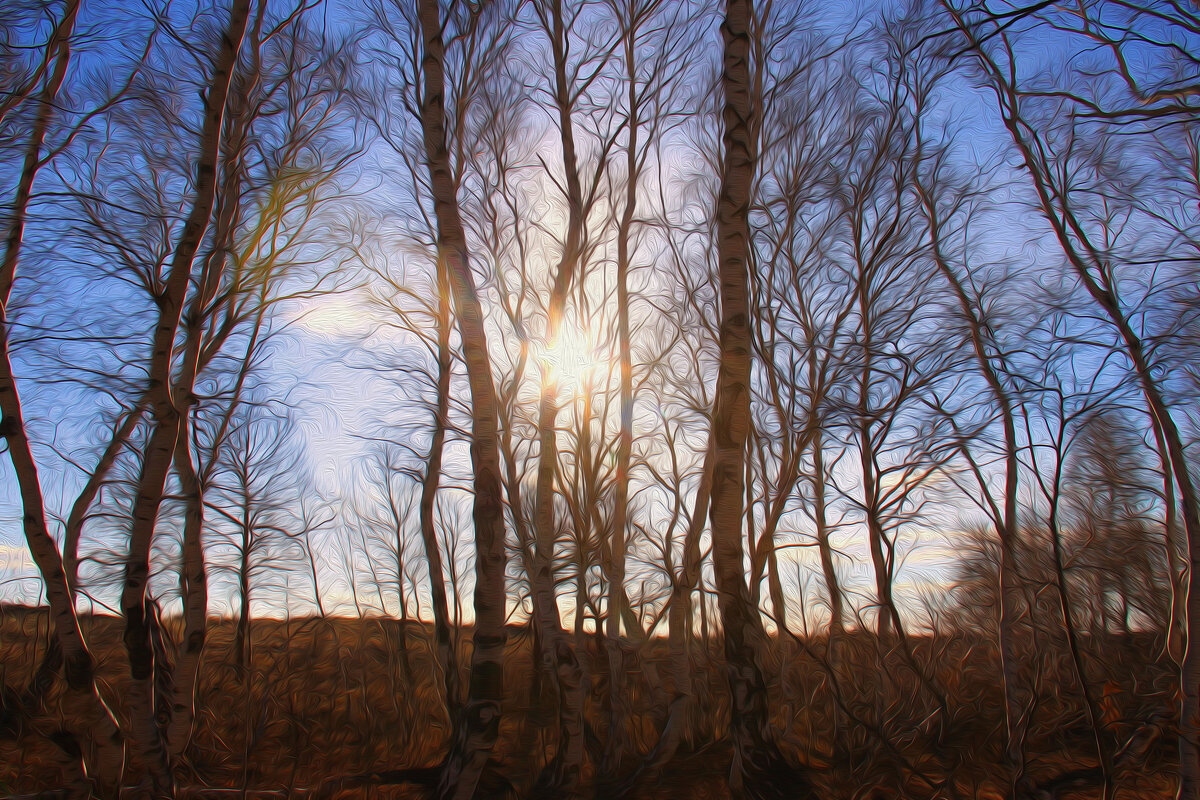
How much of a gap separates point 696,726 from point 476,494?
19.4ft

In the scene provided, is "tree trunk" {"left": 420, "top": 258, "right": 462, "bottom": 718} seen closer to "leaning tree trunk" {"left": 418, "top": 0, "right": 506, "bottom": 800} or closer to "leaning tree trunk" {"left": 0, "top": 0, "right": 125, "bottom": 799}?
"leaning tree trunk" {"left": 418, "top": 0, "right": 506, "bottom": 800}

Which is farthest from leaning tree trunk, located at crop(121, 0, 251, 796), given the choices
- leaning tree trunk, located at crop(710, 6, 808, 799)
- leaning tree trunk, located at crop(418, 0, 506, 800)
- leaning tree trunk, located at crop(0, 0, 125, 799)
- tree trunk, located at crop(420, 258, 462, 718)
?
leaning tree trunk, located at crop(710, 6, 808, 799)

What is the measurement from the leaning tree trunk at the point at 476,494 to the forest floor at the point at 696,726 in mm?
2410

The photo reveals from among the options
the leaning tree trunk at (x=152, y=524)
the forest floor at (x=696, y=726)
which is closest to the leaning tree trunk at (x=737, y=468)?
the forest floor at (x=696, y=726)

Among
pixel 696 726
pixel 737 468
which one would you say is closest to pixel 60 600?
pixel 737 468

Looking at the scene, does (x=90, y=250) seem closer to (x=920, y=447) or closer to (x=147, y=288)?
(x=147, y=288)

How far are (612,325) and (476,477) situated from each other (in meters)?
6.54

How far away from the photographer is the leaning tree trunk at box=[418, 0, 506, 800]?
181 inches

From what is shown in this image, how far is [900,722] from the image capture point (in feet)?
28.7

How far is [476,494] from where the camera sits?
16.4ft

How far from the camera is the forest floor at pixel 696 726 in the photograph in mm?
6840

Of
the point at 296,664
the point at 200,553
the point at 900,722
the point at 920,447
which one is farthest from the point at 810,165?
the point at 296,664

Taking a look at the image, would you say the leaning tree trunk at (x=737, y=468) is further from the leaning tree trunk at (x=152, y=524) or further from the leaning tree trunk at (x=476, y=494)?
the leaning tree trunk at (x=152, y=524)

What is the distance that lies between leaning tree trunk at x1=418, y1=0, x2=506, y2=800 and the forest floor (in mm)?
2410
